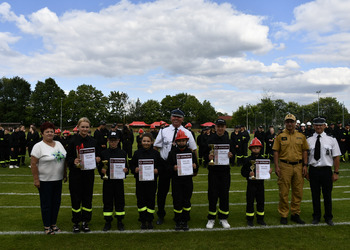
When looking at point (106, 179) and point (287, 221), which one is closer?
point (106, 179)

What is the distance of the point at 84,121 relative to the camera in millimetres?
5379

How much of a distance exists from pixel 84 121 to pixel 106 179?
119 cm

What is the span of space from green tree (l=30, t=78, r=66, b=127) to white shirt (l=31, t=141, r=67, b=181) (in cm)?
7179

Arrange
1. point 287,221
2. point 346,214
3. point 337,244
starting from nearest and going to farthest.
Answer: point 337,244 < point 287,221 < point 346,214

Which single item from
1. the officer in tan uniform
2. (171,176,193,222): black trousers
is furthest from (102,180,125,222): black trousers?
the officer in tan uniform

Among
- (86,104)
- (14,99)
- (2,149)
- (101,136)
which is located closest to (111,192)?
(101,136)

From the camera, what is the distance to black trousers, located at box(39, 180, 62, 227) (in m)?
5.13

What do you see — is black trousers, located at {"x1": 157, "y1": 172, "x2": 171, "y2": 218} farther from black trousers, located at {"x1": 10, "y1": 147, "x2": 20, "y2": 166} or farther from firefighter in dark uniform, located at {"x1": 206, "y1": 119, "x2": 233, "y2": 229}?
black trousers, located at {"x1": 10, "y1": 147, "x2": 20, "y2": 166}

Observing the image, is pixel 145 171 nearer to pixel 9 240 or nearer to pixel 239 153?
pixel 9 240

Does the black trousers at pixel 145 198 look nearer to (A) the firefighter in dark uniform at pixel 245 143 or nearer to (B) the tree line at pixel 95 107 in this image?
(A) the firefighter in dark uniform at pixel 245 143

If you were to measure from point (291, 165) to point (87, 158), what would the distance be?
13.5ft

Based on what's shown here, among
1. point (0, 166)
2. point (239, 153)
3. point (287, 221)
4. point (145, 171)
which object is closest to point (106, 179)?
point (145, 171)

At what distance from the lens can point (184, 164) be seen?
5.29 metres

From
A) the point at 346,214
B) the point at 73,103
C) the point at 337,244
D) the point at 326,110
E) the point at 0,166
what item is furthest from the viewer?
the point at 326,110
